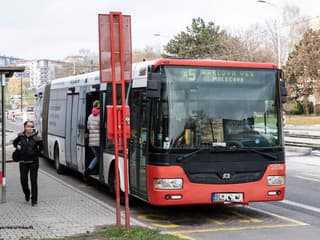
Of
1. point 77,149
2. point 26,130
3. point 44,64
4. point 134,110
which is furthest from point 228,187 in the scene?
point 44,64

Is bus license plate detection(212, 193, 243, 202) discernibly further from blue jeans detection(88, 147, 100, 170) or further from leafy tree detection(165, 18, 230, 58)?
leafy tree detection(165, 18, 230, 58)

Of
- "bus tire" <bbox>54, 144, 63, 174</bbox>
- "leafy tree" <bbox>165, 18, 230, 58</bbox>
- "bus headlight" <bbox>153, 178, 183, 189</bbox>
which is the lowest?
"bus tire" <bbox>54, 144, 63, 174</bbox>

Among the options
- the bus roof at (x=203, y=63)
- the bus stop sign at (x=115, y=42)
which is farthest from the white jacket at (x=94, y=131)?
the bus stop sign at (x=115, y=42)

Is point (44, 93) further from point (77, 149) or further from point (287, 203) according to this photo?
point (287, 203)

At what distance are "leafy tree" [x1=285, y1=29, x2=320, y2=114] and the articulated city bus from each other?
54.1m

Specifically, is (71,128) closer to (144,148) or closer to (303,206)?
(144,148)

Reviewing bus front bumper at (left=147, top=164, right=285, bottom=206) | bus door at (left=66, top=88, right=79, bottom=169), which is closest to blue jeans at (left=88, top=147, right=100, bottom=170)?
bus door at (left=66, top=88, right=79, bottom=169)

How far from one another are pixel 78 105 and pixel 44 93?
5.71m

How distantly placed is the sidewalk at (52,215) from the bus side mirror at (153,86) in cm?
201

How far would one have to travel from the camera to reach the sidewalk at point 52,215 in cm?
858

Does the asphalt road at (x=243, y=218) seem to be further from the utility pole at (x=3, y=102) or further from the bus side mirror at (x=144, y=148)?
the utility pole at (x=3, y=102)

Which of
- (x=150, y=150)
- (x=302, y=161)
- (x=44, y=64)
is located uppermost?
(x=44, y=64)

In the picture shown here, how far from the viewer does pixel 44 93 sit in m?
20.2

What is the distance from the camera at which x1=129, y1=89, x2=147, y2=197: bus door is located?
9959mm
